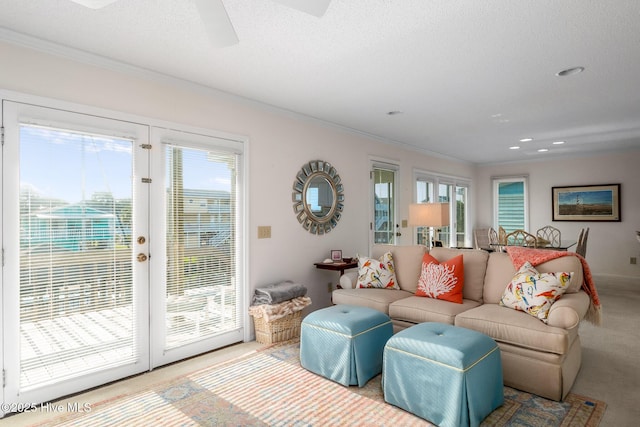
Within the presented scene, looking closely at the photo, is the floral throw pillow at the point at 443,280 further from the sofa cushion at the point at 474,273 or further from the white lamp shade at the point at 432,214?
the white lamp shade at the point at 432,214

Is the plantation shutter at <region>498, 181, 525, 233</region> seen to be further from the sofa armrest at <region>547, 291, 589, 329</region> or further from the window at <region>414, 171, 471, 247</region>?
the sofa armrest at <region>547, 291, 589, 329</region>

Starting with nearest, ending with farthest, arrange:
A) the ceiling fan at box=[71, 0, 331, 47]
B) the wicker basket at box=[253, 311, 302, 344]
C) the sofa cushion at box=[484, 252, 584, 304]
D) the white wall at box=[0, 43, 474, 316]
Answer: the ceiling fan at box=[71, 0, 331, 47] < the white wall at box=[0, 43, 474, 316] < the sofa cushion at box=[484, 252, 584, 304] < the wicker basket at box=[253, 311, 302, 344]

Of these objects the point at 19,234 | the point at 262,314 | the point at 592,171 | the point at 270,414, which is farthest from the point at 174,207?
the point at 592,171

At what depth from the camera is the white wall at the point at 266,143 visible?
8.41ft

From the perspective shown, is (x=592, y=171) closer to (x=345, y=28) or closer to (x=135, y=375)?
(x=345, y=28)

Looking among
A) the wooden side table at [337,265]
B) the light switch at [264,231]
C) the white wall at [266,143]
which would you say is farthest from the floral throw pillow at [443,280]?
the light switch at [264,231]

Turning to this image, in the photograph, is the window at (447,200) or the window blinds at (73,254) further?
the window at (447,200)

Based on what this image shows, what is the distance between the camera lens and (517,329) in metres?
2.56

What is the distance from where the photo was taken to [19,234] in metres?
2.39

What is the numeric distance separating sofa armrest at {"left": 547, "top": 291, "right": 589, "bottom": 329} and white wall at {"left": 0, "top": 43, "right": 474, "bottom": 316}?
Result: 2516mm

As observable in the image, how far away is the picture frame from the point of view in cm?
682

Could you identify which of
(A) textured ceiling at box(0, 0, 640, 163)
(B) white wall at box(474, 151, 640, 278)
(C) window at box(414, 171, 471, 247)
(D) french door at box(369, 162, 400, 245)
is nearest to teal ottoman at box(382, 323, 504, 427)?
(A) textured ceiling at box(0, 0, 640, 163)

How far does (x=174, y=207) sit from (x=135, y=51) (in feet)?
4.06

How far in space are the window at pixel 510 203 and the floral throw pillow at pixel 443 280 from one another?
5336 mm
